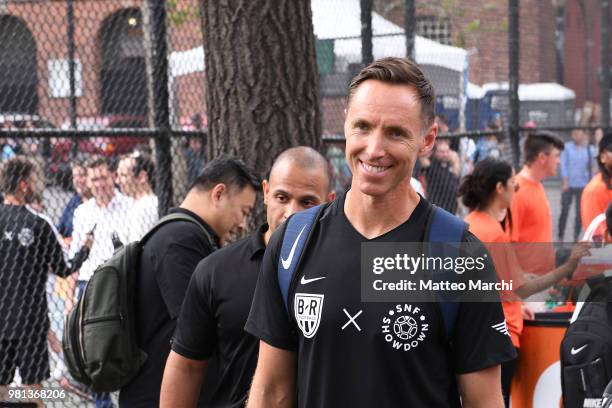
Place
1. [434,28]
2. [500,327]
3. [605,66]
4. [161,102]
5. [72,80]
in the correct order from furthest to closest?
1. [434,28]
2. [605,66]
3. [72,80]
4. [161,102]
5. [500,327]

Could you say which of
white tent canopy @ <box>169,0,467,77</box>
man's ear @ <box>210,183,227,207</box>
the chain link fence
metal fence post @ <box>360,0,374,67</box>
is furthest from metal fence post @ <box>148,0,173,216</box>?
metal fence post @ <box>360,0,374,67</box>

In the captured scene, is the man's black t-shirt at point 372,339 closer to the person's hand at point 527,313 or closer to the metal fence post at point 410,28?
the person's hand at point 527,313

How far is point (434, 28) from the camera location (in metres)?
16.2

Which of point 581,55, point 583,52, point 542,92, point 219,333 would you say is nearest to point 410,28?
point 219,333

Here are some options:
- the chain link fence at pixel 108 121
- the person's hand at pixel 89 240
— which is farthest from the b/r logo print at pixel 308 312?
the person's hand at pixel 89 240

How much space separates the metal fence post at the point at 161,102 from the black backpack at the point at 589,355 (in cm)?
282

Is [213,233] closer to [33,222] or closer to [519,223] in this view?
[33,222]

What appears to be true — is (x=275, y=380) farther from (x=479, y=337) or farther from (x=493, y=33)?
(x=493, y=33)

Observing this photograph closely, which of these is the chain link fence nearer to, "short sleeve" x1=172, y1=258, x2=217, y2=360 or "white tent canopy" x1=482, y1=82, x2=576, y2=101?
"short sleeve" x1=172, y1=258, x2=217, y2=360

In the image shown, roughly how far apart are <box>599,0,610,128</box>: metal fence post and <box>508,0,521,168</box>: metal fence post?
15.4 ft

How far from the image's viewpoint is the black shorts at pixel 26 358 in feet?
23.6

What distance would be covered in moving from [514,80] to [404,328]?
8901 mm

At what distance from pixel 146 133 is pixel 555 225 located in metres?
11.6

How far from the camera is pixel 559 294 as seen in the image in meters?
7.11
